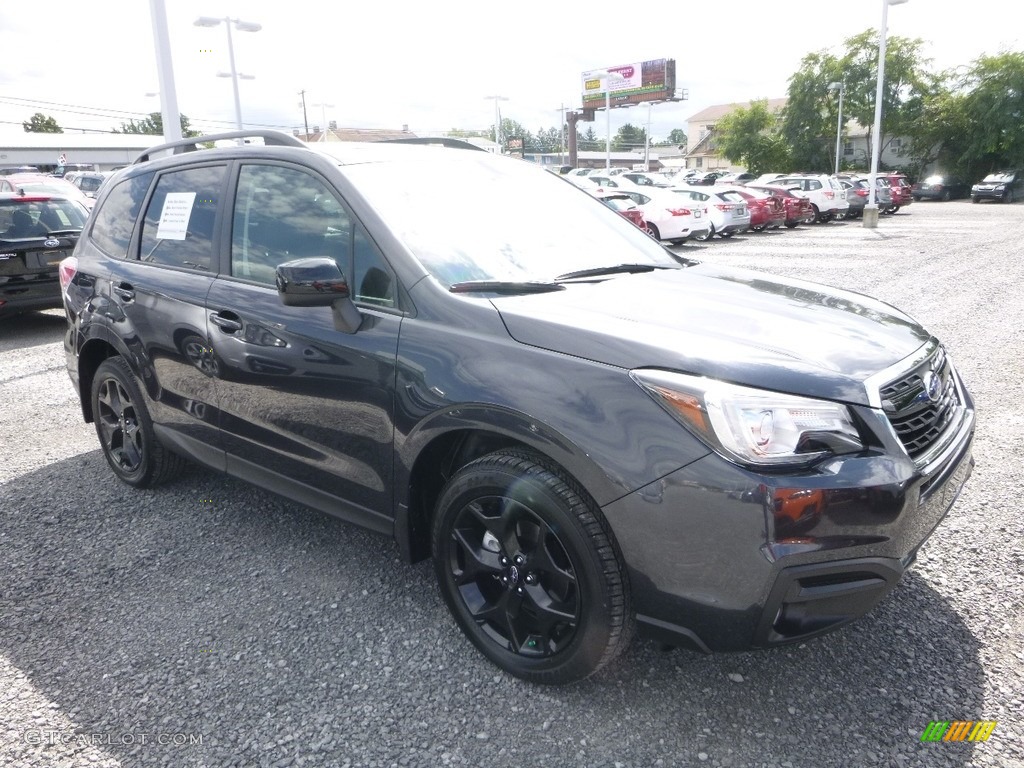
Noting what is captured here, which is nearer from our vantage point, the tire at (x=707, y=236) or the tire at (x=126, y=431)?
the tire at (x=126, y=431)

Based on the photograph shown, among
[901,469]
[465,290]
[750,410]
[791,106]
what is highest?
[791,106]

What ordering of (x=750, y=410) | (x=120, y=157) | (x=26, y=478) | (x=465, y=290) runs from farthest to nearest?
1. (x=120, y=157)
2. (x=26, y=478)
3. (x=465, y=290)
4. (x=750, y=410)

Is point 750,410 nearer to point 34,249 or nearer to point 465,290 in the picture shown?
point 465,290

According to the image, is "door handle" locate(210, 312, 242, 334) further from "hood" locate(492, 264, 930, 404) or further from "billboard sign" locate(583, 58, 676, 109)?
"billboard sign" locate(583, 58, 676, 109)

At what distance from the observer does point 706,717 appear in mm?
2424

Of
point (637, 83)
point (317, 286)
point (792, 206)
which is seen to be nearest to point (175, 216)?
point (317, 286)

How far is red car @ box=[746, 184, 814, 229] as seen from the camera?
2324 cm

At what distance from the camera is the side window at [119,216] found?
4.12 metres

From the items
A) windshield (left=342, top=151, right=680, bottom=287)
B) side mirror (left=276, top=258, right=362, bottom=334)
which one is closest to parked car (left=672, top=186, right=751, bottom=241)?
windshield (left=342, top=151, right=680, bottom=287)

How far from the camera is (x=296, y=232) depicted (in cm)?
315

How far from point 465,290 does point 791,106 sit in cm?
5712

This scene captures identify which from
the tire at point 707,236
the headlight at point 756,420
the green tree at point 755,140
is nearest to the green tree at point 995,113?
the green tree at point 755,140

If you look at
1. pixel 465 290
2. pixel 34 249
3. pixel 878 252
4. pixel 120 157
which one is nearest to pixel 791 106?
pixel 878 252

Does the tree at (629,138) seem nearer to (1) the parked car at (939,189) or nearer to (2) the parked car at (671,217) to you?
(1) the parked car at (939,189)
